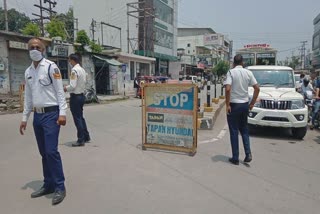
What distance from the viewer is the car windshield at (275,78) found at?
9.16 meters

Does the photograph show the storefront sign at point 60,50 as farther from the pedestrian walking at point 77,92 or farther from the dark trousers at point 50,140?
the dark trousers at point 50,140

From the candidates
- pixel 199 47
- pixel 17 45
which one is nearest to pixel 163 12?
pixel 199 47

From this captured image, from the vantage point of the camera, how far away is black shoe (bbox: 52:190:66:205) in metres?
3.84

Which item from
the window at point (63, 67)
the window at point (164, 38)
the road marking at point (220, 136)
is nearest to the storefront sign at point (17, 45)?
the window at point (63, 67)

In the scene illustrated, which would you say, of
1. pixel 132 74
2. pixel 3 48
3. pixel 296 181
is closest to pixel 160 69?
pixel 132 74

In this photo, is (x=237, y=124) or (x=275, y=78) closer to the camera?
(x=237, y=124)

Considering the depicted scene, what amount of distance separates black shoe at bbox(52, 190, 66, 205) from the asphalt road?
2.8 inches

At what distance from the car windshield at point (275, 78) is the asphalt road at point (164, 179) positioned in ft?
7.36

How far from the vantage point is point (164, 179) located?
4.73 meters

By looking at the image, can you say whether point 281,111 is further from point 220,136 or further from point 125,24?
point 125,24

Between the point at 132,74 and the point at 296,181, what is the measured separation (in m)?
27.0

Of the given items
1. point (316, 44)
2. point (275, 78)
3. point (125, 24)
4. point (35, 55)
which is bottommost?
point (275, 78)

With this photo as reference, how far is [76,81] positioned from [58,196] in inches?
125

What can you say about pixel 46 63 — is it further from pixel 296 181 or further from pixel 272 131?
pixel 272 131
